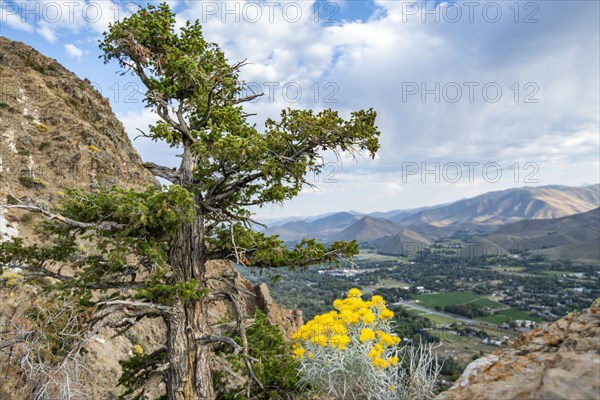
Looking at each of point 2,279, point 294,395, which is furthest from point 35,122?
point 294,395

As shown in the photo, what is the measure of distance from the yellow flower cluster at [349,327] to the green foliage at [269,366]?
3.37 feet

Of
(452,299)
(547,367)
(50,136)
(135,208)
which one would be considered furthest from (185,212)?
(452,299)

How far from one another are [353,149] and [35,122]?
26.0 metres

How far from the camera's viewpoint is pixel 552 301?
9206 cm

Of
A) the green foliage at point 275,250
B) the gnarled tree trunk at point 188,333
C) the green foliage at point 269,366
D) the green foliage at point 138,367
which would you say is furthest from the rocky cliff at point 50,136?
the green foliage at point 269,366

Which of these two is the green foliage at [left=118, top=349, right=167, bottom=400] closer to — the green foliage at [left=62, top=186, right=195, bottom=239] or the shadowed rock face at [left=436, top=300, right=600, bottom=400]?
the green foliage at [left=62, top=186, right=195, bottom=239]

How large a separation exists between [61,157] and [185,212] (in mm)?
21813

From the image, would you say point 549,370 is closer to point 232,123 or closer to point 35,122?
point 232,123

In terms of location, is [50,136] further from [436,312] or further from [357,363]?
[436,312]

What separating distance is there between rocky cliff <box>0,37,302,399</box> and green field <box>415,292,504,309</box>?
90.7 metres

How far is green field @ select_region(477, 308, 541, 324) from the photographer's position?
80088 millimetres

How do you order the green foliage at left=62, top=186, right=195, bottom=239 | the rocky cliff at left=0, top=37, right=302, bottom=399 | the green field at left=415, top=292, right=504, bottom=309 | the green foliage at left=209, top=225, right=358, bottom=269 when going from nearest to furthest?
the green foliage at left=62, top=186, right=195, bottom=239, the green foliage at left=209, top=225, right=358, bottom=269, the rocky cliff at left=0, top=37, right=302, bottom=399, the green field at left=415, top=292, right=504, bottom=309

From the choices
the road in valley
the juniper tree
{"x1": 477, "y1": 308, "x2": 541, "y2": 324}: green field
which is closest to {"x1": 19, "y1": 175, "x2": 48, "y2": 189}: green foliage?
Result: the juniper tree

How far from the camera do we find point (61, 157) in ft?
72.3
